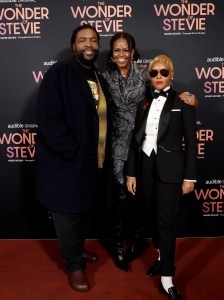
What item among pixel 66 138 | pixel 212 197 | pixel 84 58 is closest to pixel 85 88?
pixel 84 58

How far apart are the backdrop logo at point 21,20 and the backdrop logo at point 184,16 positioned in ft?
3.47

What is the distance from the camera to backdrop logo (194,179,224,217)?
3.36 m

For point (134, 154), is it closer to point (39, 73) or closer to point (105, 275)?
point (105, 275)

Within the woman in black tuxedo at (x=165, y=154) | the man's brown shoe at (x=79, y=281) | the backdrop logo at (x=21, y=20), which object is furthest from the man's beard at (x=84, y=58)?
the man's brown shoe at (x=79, y=281)

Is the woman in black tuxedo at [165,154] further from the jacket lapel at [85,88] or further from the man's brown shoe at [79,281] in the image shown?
the man's brown shoe at [79,281]

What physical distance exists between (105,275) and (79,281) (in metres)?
0.26

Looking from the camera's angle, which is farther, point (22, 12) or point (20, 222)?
point (20, 222)

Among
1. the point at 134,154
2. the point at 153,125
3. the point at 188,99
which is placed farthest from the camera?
the point at 134,154

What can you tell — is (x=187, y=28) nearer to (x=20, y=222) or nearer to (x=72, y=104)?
(x=72, y=104)

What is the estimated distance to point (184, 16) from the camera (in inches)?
123

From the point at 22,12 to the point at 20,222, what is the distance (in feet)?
6.49

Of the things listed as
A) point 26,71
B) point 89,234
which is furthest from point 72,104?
point 89,234

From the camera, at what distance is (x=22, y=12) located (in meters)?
3.12

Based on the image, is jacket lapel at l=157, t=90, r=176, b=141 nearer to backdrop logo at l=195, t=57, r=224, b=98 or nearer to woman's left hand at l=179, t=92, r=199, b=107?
woman's left hand at l=179, t=92, r=199, b=107
